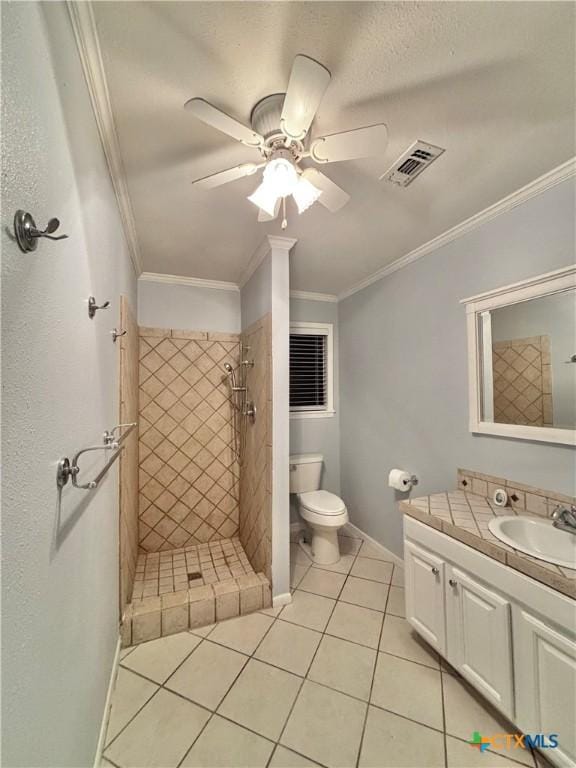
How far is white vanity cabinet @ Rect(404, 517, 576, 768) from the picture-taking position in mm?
1022

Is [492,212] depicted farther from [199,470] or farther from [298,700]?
[199,470]

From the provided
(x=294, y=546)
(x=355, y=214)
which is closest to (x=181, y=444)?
(x=294, y=546)

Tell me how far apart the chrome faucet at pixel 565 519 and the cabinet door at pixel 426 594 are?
1.74 ft

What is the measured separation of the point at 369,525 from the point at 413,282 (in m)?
2.16

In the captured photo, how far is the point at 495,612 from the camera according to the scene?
122cm

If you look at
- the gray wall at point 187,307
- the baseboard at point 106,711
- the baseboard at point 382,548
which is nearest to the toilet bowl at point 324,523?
the baseboard at point 382,548

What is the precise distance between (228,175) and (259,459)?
177 cm

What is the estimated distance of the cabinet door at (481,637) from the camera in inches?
46.6

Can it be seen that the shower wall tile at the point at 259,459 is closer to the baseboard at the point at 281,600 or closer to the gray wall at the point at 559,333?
the baseboard at the point at 281,600

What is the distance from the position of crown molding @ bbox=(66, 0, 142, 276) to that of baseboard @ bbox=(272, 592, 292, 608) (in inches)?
102

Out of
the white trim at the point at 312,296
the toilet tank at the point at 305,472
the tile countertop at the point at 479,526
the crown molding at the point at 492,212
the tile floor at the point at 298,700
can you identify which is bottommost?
the tile floor at the point at 298,700

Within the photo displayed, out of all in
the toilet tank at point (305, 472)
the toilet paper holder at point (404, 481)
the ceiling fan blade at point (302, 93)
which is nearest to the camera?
the ceiling fan blade at point (302, 93)

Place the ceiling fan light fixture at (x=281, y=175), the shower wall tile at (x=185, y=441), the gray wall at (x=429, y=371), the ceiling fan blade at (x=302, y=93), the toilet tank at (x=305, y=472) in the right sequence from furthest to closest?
the toilet tank at (x=305, y=472) < the shower wall tile at (x=185, y=441) < the gray wall at (x=429, y=371) < the ceiling fan light fixture at (x=281, y=175) < the ceiling fan blade at (x=302, y=93)

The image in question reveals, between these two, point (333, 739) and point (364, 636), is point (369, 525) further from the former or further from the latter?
point (333, 739)
